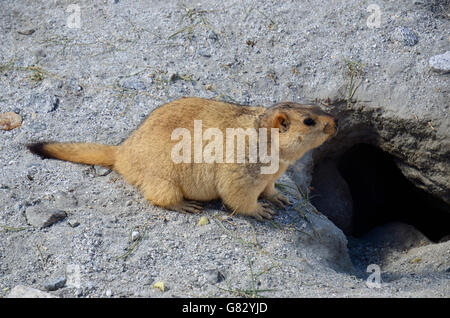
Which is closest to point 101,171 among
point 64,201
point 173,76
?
point 64,201

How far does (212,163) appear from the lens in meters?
4.90

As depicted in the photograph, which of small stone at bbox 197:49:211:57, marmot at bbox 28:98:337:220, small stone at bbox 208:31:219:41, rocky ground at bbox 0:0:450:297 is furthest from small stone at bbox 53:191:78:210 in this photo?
small stone at bbox 208:31:219:41

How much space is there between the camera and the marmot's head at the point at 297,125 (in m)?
4.82

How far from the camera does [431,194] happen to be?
691 cm

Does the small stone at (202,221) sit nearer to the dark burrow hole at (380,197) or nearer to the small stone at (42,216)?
the small stone at (42,216)

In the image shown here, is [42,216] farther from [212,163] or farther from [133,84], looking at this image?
[133,84]

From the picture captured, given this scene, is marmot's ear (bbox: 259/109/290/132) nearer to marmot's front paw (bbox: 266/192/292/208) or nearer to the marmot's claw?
marmot's front paw (bbox: 266/192/292/208)

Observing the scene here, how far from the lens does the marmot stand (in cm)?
486

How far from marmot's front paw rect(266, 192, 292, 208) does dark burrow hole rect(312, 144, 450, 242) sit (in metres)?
1.94

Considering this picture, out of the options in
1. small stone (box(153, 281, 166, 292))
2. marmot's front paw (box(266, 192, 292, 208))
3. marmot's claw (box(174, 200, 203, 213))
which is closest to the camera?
small stone (box(153, 281, 166, 292))

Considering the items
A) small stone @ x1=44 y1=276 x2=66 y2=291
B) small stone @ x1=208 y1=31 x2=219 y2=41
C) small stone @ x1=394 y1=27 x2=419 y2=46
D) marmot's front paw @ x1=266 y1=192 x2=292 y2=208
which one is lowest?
small stone @ x1=44 y1=276 x2=66 y2=291

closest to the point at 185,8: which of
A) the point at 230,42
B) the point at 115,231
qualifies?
the point at 230,42

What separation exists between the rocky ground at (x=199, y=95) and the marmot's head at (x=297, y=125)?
0.95m

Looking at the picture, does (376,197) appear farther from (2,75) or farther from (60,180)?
(2,75)
